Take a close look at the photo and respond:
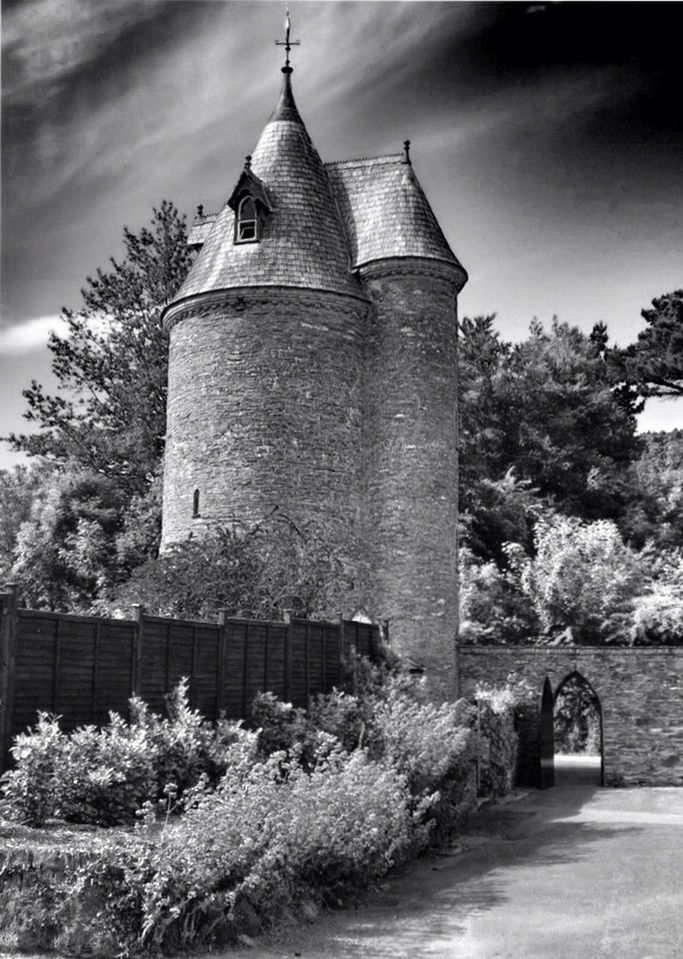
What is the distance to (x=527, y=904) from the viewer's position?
42.4 feet

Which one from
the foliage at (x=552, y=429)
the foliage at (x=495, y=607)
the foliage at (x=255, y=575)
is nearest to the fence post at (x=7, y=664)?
the foliage at (x=255, y=575)

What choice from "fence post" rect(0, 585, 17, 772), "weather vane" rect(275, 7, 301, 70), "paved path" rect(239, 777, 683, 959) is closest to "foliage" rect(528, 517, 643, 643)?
"paved path" rect(239, 777, 683, 959)

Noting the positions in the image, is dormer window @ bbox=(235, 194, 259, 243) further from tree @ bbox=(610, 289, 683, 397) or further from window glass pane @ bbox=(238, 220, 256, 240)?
tree @ bbox=(610, 289, 683, 397)

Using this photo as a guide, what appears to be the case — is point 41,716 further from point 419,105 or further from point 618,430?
point 618,430

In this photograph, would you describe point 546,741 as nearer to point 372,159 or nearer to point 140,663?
point 372,159

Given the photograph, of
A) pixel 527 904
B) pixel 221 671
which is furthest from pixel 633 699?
pixel 527 904

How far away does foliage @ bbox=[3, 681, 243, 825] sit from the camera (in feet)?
37.3

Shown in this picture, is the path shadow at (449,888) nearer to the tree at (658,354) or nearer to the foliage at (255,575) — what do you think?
the foliage at (255,575)

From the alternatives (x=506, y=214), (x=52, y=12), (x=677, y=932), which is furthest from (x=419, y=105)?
(x=677, y=932)

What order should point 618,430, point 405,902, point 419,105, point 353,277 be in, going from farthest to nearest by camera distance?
1. point 618,430
2. point 353,277
3. point 419,105
4. point 405,902

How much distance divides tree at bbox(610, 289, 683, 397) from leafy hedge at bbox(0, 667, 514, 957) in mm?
23588

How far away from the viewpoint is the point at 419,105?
1700 centimetres

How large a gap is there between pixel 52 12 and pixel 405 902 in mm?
11137

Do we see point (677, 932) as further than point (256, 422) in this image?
No
